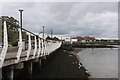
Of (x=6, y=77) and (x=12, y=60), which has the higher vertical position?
(x=12, y=60)

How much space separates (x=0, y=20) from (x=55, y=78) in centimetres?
1180

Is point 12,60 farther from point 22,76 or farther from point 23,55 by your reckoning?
point 22,76

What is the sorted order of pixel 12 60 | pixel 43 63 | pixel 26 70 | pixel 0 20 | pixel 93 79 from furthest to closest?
pixel 43 63
pixel 93 79
pixel 26 70
pixel 12 60
pixel 0 20

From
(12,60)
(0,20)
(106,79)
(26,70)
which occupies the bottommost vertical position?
(106,79)

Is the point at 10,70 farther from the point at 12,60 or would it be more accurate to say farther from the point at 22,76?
the point at 22,76

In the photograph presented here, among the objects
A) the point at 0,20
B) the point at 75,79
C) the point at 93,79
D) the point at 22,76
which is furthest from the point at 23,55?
the point at 93,79

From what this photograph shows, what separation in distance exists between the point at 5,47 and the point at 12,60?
2.09 metres

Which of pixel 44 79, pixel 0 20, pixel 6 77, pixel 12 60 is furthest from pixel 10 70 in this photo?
pixel 44 79

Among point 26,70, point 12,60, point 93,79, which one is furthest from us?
point 93,79

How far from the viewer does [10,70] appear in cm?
1133

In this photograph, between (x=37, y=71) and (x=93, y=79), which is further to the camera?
(x=93, y=79)

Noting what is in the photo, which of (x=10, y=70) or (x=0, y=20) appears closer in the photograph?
(x=0, y=20)

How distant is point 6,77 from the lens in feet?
37.9

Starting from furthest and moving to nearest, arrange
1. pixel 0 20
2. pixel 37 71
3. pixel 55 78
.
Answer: pixel 37 71
pixel 55 78
pixel 0 20
